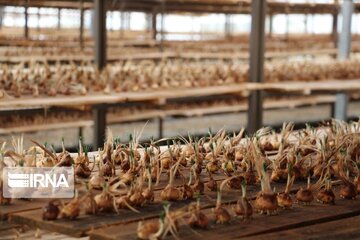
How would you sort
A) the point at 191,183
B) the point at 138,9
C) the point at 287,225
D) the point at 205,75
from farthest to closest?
1. the point at 138,9
2. the point at 205,75
3. the point at 191,183
4. the point at 287,225

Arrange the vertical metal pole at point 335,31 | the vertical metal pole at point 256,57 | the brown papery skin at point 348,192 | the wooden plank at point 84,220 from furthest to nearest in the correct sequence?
1. the vertical metal pole at point 335,31
2. the vertical metal pole at point 256,57
3. the brown papery skin at point 348,192
4. the wooden plank at point 84,220

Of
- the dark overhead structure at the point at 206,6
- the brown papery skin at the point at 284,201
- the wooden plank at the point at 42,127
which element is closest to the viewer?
the brown papery skin at the point at 284,201

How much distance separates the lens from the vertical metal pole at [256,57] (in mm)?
5684

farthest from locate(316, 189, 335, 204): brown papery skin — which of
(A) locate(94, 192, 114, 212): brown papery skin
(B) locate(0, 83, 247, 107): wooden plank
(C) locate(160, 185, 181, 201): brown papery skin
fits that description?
(B) locate(0, 83, 247, 107): wooden plank

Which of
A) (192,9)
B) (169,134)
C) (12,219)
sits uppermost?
(192,9)

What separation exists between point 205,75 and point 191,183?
151 inches

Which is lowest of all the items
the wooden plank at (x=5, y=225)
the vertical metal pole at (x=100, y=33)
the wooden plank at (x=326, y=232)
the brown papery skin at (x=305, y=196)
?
Answer: the wooden plank at (x=5, y=225)

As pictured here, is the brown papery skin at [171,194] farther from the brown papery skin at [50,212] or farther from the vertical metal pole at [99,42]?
the vertical metal pole at [99,42]

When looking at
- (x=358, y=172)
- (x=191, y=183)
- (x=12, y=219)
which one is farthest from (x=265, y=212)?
(x=12, y=219)

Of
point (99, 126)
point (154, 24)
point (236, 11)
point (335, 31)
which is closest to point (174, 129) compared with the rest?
point (154, 24)

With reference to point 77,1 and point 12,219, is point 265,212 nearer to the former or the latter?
point 12,219

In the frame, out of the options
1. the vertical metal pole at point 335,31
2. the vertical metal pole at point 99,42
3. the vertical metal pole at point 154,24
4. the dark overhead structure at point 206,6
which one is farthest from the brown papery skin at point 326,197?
the vertical metal pole at point 335,31

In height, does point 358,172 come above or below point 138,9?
below

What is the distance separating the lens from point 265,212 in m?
1.96
